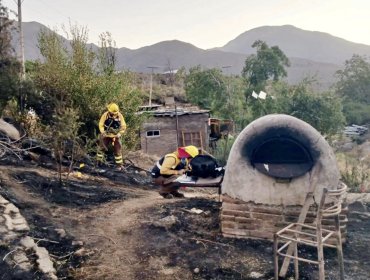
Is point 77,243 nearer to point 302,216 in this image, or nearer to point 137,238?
point 137,238

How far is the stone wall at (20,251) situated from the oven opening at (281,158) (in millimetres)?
3231

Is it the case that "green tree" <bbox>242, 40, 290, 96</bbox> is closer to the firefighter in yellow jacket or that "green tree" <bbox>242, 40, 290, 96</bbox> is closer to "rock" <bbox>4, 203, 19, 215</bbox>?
the firefighter in yellow jacket

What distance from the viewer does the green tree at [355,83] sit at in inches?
1490

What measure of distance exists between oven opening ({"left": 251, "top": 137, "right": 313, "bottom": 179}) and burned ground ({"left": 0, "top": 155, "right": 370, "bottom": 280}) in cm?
112

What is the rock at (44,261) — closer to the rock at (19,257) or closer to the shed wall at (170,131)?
the rock at (19,257)

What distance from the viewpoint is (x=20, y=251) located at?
4.90 m

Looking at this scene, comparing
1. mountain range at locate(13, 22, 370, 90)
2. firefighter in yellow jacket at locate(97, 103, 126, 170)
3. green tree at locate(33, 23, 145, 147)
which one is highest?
mountain range at locate(13, 22, 370, 90)

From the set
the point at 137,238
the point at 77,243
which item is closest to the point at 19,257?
the point at 77,243

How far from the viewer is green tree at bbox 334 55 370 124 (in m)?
37.8

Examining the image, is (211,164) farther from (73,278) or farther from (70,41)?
(70,41)

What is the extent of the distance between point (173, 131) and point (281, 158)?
18.0 metres

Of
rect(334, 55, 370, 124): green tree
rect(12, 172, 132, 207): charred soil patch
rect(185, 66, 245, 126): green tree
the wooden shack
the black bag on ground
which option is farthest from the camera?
rect(334, 55, 370, 124): green tree

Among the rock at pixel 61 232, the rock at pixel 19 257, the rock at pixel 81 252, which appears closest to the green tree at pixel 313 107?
the rock at pixel 61 232

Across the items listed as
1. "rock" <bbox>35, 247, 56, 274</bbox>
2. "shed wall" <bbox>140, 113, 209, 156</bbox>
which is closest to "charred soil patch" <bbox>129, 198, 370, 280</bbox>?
"rock" <bbox>35, 247, 56, 274</bbox>
